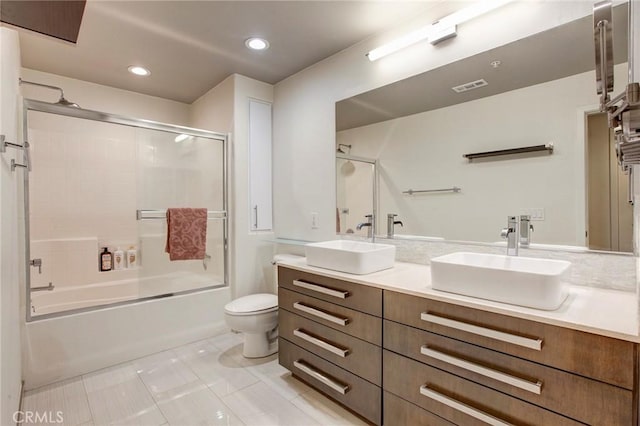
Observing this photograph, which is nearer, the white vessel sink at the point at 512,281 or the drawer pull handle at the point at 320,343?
the white vessel sink at the point at 512,281

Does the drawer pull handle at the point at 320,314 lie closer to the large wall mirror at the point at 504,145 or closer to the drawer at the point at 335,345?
the drawer at the point at 335,345

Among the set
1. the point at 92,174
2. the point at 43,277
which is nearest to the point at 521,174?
the point at 92,174

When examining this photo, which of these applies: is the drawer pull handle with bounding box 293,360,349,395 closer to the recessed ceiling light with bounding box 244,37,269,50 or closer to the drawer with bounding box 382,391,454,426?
the drawer with bounding box 382,391,454,426

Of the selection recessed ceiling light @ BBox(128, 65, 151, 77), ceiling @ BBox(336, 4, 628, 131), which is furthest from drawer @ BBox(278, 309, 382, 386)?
recessed ceiling light @ BBox(128, 65, 151, 77)

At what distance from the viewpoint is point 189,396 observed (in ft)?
6.17

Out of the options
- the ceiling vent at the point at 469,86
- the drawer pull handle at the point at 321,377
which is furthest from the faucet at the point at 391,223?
the drawer pull handle at the point at 321,377

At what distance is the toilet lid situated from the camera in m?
2.30

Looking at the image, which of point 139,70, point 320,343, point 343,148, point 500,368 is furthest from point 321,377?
point 139,70

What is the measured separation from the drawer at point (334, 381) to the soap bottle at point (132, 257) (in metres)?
1.77

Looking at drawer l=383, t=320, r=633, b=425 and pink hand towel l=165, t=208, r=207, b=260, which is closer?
drawer l=383, t=320, r=633, b=425

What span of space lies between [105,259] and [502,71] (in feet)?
11.3

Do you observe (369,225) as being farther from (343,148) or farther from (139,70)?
(139,70)

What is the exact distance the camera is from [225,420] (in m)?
1.67

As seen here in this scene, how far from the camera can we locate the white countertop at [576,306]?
0.95 metres
